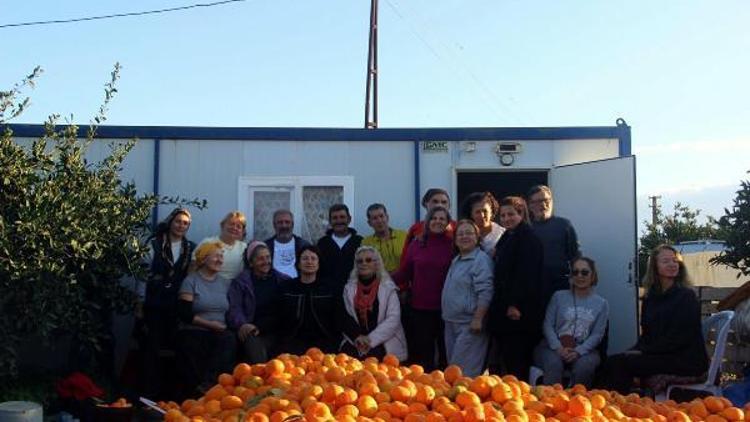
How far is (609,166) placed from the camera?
7.96 meters

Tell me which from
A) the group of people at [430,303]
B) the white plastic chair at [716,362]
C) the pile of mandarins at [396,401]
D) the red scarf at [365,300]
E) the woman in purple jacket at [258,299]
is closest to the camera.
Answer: the pile of mandarins at [396,401]

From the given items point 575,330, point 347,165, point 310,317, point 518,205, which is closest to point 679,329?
point 575,330

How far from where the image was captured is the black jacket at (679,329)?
19.8 feet

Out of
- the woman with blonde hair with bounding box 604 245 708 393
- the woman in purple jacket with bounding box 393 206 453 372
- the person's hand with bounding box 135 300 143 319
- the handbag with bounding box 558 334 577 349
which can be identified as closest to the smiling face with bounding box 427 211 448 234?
the woman in purple jacket with bounding box 393 206 453 372

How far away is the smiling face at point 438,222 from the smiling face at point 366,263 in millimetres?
534

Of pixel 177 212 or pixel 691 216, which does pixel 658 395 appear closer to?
pixel 177 212

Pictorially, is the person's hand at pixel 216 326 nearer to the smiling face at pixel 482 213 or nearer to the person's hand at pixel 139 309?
the person's hand at pixel 139 309

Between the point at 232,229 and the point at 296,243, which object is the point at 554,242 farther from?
the point at 232,229

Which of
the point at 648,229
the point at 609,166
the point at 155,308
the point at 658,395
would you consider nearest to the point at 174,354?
the point at 155,308

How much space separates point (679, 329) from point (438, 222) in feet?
6.53

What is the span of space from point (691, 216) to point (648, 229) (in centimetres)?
243

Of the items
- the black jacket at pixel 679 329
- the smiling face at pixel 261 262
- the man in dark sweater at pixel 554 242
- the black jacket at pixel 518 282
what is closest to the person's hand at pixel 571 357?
the black jacket at pixel 518 282

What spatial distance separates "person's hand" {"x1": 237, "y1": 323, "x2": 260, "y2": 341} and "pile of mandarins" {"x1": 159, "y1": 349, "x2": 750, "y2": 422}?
6.56 feet

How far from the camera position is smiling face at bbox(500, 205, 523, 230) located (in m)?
6.42
